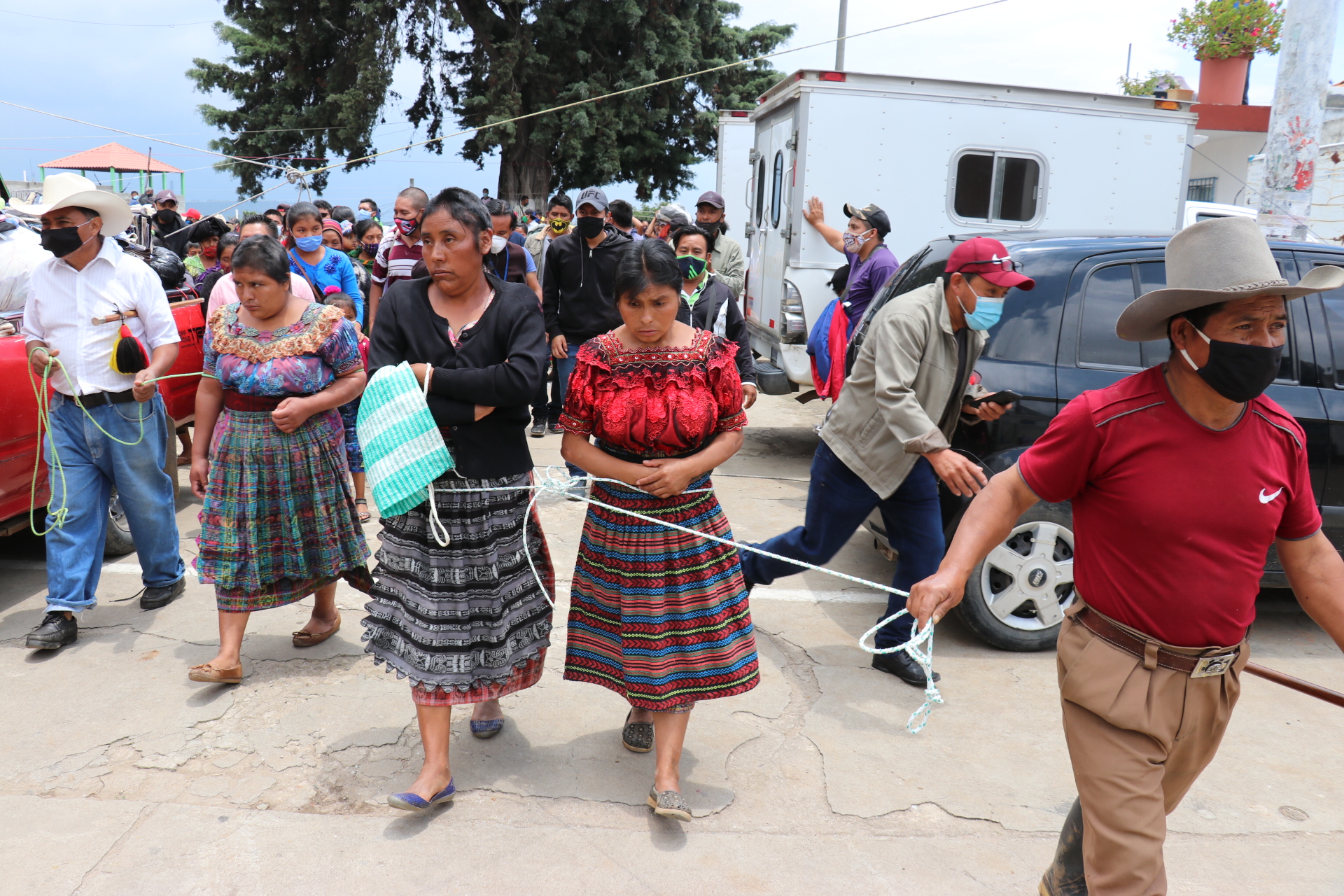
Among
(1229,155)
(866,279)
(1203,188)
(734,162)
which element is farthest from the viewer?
(1203,188)

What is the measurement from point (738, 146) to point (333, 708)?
11.1 meters

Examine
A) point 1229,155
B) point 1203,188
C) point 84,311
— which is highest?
point 1229,155

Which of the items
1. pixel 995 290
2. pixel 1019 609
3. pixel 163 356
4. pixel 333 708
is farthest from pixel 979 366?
pixel 163 356

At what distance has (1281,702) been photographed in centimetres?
411

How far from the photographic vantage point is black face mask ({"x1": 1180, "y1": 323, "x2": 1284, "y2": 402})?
2053 mm

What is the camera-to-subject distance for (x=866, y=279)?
6281 millimetres

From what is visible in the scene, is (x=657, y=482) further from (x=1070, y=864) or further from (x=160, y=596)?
(x=160, y=596)

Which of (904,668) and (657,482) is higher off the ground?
(657,482)

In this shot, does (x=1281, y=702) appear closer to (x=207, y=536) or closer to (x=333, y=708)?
(x=333, y=708)

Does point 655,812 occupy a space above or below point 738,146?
below

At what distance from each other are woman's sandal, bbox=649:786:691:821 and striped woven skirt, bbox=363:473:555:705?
2.14 ft

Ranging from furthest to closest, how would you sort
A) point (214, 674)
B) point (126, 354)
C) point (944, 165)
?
point (944, 165) < point (126, 354) < point (214, 674)

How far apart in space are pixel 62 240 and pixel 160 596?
175 cm

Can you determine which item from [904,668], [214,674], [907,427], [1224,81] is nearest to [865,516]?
[907,427]
